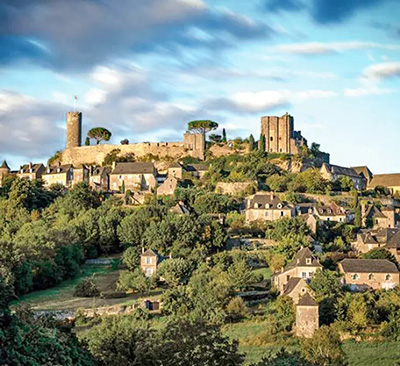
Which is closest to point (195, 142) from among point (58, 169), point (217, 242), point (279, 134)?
point (279, 134)

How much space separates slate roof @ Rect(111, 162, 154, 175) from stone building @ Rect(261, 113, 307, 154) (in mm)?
14787

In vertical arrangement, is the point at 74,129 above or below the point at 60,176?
above

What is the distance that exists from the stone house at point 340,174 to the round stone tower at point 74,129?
3514 cm

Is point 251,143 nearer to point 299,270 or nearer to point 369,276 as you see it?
point 369,276

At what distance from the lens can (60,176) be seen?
273ft

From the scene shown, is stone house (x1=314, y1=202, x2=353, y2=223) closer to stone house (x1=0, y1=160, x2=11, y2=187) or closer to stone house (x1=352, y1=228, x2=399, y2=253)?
stone house (x1=352, y1=228, x2=399, y2=253)

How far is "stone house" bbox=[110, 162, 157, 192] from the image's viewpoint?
7931 centimetres

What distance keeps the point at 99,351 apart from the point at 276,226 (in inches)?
1509

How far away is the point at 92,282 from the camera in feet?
167

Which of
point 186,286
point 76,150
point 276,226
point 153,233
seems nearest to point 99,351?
point 186,286

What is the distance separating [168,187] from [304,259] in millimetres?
28670

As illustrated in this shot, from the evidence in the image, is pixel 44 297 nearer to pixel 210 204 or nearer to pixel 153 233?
pixel 153 233

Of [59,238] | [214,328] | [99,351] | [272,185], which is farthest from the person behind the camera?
[272,185]

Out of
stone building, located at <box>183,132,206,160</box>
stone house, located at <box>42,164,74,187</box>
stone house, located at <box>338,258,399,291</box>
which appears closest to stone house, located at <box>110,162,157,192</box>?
stone house, located at <box>42,164,74,187</box>
